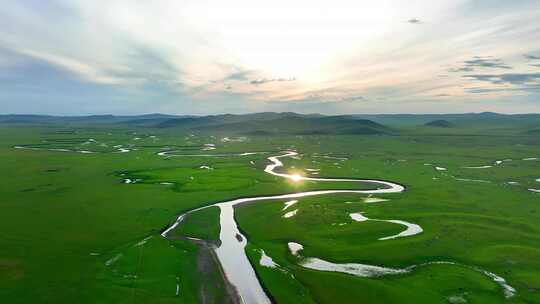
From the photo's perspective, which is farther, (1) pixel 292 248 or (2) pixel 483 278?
(1) pixel 292 248

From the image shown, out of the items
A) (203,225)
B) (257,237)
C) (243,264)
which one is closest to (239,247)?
(257,237)

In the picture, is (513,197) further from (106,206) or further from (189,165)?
(189,165)

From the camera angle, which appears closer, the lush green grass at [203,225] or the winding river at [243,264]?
the winding river at [243,264]

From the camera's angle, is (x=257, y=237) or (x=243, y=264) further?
(x=257, y=237)

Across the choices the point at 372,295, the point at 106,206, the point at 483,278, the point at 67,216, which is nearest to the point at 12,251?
the point at 67,216

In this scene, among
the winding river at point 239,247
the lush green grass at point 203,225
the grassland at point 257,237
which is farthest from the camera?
the lush green grass at point 203,225

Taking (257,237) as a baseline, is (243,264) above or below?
below

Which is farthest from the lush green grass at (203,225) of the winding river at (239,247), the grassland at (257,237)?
the winding river at (239,247)

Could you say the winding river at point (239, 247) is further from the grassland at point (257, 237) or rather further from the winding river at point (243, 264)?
the grassland at point (257, 237)

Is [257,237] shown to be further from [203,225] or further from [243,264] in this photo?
[203,225]
